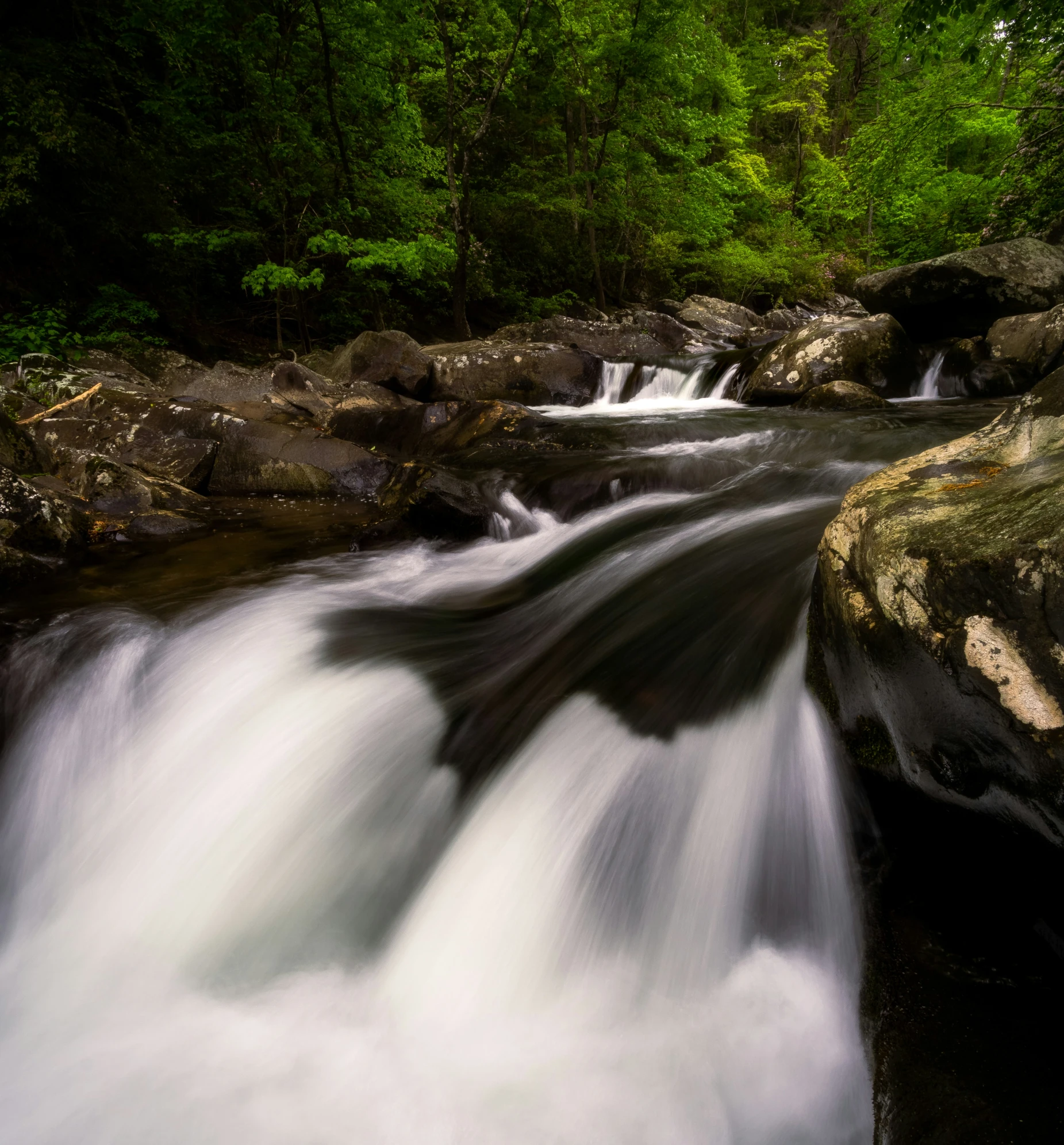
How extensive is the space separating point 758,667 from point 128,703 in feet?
10.0

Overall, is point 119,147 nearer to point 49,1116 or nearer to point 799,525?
point 799,525

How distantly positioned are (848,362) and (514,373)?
5.02 metres

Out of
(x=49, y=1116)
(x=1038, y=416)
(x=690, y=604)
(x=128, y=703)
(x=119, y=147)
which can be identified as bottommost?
(x=49, y=1116)

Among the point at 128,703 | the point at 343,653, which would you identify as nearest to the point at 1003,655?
the point at 343,653

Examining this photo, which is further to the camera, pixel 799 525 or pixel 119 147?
pixel 119 147

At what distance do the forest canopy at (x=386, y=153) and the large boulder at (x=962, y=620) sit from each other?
469cm

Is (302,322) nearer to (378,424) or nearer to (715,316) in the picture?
(378,424)

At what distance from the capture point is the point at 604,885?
2.28 meters

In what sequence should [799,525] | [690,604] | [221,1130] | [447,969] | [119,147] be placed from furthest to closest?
[119,147]
[799,525]
[690,604]
[447,969]
[221,1130]

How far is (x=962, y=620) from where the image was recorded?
1544mm

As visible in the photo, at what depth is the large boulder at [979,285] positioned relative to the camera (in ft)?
29.9

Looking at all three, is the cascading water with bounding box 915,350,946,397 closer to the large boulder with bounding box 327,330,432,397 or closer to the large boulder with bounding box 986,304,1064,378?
the large boulder with bounding box 986,304,1064,378

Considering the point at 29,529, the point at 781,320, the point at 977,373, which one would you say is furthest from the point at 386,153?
the point at 781,320

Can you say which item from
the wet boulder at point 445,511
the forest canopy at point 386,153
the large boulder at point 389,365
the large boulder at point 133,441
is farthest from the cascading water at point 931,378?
the large boulder at point 133,441
